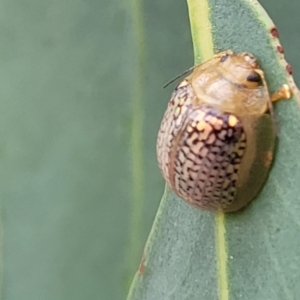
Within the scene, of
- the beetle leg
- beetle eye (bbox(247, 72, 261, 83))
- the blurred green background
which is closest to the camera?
the beetle leg

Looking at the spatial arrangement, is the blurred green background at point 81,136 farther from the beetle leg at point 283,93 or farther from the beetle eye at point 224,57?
the beetle leg at point 283,93

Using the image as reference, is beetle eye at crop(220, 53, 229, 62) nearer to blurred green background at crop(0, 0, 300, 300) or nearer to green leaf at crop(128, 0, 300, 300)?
green leaf at crop(128, 0, 300, 300)

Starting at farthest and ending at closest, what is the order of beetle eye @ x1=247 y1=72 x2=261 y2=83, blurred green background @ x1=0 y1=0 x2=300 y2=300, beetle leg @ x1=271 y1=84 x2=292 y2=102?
blurred green background @ x1=0 y1=0 x2=300 y2=300, beetle eye @ x1=247 y1=72 x2=261 y2=83, beetle leg @ x1=271 y1=84 x2=292 y2=102

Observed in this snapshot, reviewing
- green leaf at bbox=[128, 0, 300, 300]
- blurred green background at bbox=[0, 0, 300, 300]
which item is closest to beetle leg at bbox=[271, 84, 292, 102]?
green leaf at bbox=[128, 0, 300, 300]

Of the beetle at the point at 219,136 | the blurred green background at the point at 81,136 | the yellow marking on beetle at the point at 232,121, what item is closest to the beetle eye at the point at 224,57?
the beetle at the point at 219,136

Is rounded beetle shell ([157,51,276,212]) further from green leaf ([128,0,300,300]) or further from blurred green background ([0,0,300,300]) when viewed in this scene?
blurred green background ([0,0,300,300])

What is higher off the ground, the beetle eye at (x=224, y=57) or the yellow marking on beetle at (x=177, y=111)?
the beetle eye at (x=224, y=57)

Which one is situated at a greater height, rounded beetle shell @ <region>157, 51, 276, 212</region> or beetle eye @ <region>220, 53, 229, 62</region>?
beetle eye @ <region>220, 53, 229, 62</region>

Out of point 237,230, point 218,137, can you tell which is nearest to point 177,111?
point 218,137

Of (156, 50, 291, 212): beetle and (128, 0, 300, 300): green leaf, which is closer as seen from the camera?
(128, 0, 300, 300): green leaf
